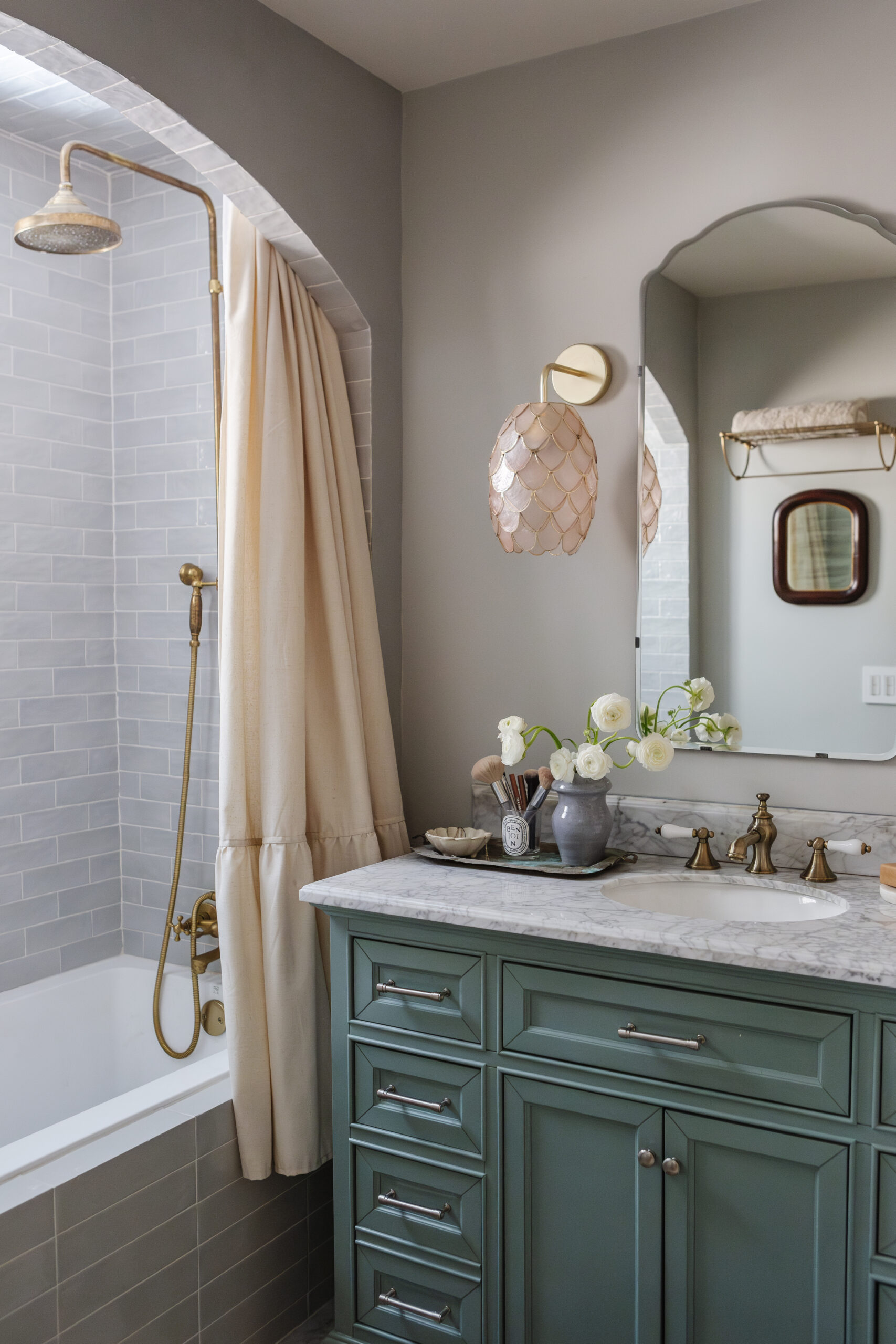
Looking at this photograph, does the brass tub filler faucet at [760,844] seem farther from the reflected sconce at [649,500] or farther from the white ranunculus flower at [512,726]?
the reflected sconce at [649,500]

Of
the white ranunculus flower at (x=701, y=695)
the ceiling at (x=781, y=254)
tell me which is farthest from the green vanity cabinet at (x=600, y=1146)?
the ceiling at (x=781, y=254)

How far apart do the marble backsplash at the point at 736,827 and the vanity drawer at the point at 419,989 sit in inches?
23.3

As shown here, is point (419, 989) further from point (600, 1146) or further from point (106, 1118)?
point (106, 1118)

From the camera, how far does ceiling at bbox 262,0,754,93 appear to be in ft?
7.31

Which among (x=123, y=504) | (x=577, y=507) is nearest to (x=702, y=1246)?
(x=577, y=507)

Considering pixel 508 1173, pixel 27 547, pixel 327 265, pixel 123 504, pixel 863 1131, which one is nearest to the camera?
pixel 863 1131

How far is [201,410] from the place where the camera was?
2.93 m

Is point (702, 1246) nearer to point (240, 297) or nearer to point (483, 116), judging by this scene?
point (240, 297)

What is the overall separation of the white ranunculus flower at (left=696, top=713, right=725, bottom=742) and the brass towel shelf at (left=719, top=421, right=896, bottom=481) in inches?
20.0

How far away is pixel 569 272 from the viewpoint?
7.94ft

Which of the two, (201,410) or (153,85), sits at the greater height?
(153,85)

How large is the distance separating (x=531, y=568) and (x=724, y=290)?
0.74m

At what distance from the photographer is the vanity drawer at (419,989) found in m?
1.88

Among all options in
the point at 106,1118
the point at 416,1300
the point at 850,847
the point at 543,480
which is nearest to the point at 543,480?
the point at 543,480
